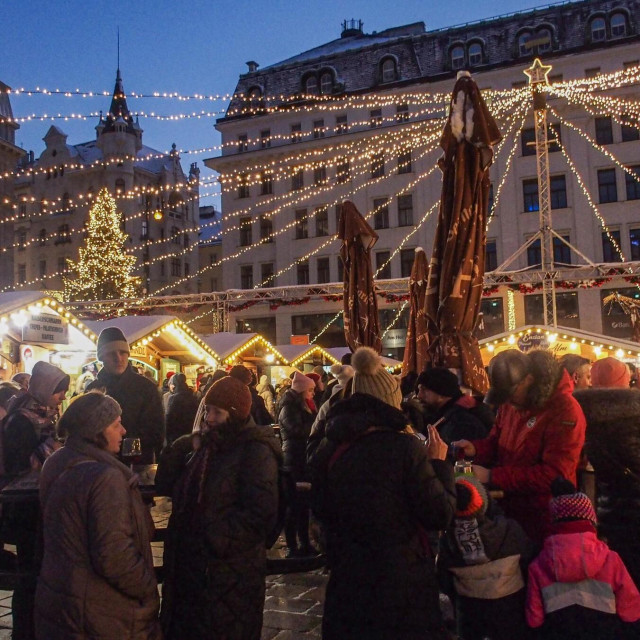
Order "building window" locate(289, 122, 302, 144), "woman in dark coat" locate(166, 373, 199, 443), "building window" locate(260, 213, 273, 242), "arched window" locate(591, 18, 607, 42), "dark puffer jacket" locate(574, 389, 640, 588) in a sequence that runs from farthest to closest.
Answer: "building window" locate(260, 213, 273, 242) → "building window" locate(289, 122, 302, 144) → "arched window" locate(591, 18, 607, 42) → "woman in dark coat" locate(166, 373, 199, 443) → "dark puffer jacket" locate(574, 389, 640, 588)

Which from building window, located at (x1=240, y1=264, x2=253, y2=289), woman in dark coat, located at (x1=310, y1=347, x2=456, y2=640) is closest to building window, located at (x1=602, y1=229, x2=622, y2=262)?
building window, located at (x1=240, y1=264, x2=253, y2=289)

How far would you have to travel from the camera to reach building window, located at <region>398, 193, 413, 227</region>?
37.2 metres

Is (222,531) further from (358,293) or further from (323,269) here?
(323,269)

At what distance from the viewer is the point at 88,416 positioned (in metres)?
3.34

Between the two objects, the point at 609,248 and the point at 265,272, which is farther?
the point at 265,272

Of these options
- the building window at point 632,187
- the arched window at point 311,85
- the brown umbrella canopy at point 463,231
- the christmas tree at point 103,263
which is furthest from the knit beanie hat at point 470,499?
the arched window at point 311,85

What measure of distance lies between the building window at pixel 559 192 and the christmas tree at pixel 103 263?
22.3m

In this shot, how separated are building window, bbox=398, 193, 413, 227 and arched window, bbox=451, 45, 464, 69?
7287 mm

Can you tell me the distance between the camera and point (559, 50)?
3447cm

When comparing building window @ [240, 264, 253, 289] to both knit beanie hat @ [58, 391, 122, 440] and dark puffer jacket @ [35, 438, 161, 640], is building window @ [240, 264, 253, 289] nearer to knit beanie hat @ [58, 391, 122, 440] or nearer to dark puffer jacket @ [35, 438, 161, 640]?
knit beanie hat @ [58, 391, 122, 440]

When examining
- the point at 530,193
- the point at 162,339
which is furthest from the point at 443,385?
the point at 530,193

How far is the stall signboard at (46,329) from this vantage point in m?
12.6

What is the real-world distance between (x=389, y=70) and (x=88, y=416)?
126 feet

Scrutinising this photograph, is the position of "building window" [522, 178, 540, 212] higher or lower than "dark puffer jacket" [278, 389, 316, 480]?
higher
